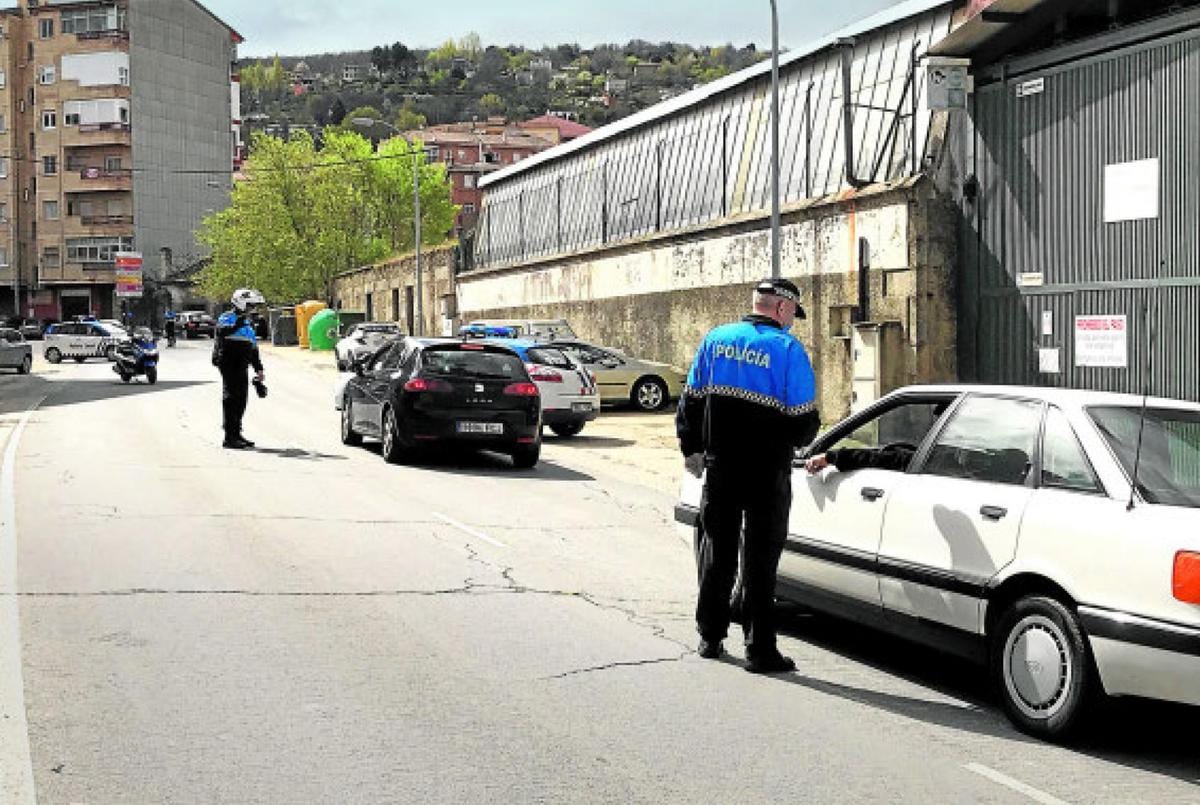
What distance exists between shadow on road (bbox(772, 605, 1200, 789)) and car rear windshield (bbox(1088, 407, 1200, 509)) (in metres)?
0.88

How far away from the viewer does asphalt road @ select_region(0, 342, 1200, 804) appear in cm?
525

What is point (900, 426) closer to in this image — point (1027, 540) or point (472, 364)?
point (1027, 540)

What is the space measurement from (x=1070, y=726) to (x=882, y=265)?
54.5 ft

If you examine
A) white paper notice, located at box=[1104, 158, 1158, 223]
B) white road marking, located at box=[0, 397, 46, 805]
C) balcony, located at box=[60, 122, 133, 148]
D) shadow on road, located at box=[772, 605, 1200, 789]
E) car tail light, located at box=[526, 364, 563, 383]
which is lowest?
shadow on road, located at box=[772, 605, 1200, 789]

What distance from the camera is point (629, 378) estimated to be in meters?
28.2

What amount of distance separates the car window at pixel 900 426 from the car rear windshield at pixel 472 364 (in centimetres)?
930

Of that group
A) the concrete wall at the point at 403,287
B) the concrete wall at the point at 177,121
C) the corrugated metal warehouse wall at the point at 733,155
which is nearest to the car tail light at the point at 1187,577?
Result: the corrugated metal warehouse wall at the point at 733,155

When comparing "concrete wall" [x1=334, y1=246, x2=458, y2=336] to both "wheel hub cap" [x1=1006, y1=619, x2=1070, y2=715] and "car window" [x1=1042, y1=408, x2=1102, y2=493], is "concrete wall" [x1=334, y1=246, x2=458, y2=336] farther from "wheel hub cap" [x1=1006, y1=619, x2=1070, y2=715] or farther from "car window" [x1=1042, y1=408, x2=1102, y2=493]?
"wheel hub cap" [x1=1006, y1=619, x2=1070, y2=715]

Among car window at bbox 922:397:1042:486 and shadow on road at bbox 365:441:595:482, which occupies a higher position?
car window at bbox 922:397:1042:486

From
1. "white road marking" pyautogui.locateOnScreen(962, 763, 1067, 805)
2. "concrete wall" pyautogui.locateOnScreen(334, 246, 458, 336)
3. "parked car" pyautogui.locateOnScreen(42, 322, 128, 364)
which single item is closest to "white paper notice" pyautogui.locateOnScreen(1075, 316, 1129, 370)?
"white road marking" pyautogui.locateOnScreen(962, 763, 1067, 805)

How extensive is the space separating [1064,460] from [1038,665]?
36.5 inches

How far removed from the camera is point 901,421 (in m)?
7.60

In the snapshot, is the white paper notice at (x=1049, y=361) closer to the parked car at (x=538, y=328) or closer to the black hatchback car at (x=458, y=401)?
the black hatchback car at (x=458, y=401)

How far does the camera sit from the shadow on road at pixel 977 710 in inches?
231
